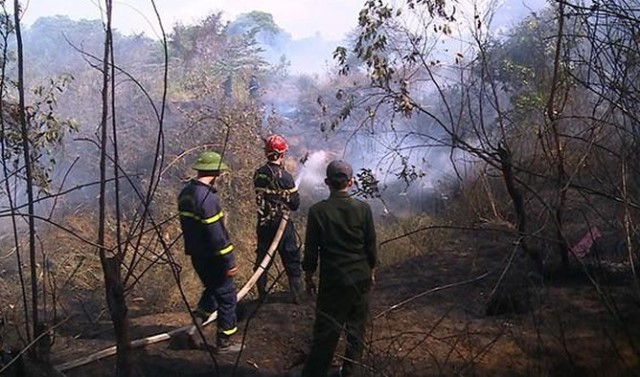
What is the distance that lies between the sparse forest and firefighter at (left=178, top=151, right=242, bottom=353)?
0.92 feet

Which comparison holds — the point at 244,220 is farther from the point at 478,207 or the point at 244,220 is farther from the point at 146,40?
the point at 146,40

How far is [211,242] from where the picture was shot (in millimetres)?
5148

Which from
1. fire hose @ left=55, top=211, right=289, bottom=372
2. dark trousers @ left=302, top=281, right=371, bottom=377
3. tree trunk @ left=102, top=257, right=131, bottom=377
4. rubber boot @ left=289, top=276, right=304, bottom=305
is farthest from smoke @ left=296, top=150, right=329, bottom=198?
tree trunk @ left=102, top=257, right=131, bottom=377

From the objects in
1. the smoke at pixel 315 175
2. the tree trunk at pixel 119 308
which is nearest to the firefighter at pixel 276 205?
the tree trunk at pixel 119 308

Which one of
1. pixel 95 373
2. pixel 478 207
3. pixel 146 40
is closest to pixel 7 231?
pixel 95 373

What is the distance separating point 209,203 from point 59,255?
559 centimetres

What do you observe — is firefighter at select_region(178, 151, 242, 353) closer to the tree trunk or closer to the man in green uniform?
the man in green uniform

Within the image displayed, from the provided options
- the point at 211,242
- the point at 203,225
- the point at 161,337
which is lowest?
the point at 161,337

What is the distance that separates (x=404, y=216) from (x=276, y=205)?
5.47 meters

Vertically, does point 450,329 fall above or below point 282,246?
below

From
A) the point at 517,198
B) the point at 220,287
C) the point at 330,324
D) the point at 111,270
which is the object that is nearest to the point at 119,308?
the point at 111,270

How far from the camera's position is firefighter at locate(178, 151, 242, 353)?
512 cm

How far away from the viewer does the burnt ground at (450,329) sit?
4.07 metres

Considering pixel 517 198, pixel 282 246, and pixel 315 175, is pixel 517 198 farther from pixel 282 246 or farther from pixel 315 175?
→ pixel 315 175
